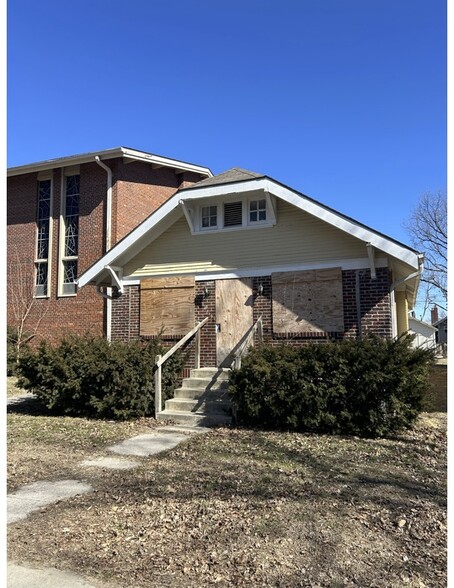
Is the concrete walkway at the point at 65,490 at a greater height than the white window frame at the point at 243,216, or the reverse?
the white window frame at the point at 243,216

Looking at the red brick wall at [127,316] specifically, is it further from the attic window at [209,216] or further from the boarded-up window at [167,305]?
the attic window at [209,216]

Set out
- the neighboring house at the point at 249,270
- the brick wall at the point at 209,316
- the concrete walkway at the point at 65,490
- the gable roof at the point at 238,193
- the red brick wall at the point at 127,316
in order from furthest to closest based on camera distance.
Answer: the red brick wall at the point at 127,316 < the brick wall at the point at 209,316 < the neighboring house at the point at 249,270 < the gable roof at the point at 238,193 < the concrete walkway at the point at 65,490

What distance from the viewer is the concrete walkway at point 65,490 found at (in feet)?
11.3

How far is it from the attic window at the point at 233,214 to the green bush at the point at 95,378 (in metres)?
3.61

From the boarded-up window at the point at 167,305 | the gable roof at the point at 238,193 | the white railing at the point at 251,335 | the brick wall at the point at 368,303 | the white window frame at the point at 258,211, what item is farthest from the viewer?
the boarded-up window at the point at 167,305

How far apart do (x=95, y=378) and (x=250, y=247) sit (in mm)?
4738

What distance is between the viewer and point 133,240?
484 inches

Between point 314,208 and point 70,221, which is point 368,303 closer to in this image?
point 314,208

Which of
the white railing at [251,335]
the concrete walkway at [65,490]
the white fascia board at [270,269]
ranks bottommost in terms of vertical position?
the concrete walkway at [65,490]

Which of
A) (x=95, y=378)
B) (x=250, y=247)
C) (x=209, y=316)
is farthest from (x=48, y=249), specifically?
(x=95, y=378)

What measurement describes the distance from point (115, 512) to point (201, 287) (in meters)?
Result: 7.88

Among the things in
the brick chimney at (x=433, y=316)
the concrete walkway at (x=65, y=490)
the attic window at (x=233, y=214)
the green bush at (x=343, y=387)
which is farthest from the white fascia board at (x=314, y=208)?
the brick chimney at (x=433, y=316)
